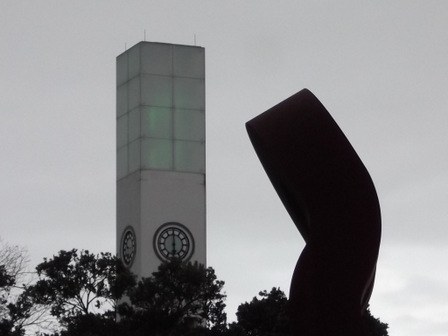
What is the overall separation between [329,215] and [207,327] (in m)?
23.4

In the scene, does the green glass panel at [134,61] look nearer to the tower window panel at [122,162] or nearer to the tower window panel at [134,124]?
the tower window panel at [134,124]

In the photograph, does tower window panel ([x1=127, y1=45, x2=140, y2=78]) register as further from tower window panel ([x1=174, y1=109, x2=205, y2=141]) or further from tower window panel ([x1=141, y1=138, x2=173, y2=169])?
tower window panel ([x1=141, y1=138, x2=173, y2=169])

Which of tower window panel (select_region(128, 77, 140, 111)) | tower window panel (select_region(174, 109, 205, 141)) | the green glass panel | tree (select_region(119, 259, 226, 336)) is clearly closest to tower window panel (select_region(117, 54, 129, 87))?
the green glass panel

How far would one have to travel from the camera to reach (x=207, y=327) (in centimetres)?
4891

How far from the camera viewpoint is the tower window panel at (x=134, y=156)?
6419 cm

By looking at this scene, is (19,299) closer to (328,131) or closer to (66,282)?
(66,282)

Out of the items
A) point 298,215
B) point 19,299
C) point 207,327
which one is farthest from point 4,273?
point 298,215

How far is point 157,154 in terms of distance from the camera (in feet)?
211

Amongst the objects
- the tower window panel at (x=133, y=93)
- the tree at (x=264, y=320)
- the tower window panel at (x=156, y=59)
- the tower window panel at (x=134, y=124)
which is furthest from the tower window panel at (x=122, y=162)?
the tree at (x=264, y=320)

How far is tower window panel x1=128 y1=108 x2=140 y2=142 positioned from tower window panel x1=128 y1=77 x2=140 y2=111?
9.4 inches

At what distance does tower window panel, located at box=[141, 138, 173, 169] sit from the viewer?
6412cm

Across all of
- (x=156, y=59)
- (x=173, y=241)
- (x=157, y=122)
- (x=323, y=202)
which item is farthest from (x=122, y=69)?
(x=323, y=202)

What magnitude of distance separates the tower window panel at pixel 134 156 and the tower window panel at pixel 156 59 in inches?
114

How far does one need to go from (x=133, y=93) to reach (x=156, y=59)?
5.49 feet
